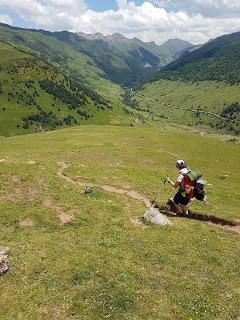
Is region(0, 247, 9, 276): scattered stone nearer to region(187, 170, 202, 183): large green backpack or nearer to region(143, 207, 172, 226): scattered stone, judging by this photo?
region(143, 207, 172, 226): scattered stone

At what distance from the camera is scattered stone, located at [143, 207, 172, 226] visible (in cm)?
3328

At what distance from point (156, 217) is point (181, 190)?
3.12 meters

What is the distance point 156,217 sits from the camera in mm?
33688

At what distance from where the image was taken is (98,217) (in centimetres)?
3503

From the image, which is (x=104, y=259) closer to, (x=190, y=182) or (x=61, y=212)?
(x=190, y=182)

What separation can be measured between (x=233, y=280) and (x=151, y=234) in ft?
24.9

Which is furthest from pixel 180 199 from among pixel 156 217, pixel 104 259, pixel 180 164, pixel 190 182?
pixel 104 259

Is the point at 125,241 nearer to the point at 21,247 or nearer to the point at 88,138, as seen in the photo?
the point at 21,247

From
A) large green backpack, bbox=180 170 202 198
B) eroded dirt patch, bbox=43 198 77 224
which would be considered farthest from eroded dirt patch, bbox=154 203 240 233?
eroded dirt patch, bbox=43 198 77 224

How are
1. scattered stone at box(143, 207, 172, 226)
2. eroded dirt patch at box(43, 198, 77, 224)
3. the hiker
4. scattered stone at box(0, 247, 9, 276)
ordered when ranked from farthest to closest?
eroded dirt patch at box(43, 198, 77, 224), scattered stone at box(143, 207, 172, 226), the hiker, scattered stone at box(0, 247, 9, 276)

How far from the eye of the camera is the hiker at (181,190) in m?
31.7

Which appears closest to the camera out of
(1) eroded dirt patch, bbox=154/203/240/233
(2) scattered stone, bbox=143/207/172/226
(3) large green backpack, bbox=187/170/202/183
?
(3) large green backpack, bbox=187/170/202/183

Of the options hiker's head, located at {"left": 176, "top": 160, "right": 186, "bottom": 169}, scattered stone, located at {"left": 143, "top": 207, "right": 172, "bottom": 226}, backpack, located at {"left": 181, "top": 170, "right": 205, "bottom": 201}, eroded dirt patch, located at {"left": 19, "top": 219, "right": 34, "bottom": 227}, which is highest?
hiker's head, located at {"left": 176, "top": 160, "right": 186, "bottom": 169}

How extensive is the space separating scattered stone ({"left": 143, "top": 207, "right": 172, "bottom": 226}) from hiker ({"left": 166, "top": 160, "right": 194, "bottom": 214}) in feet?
6.91
